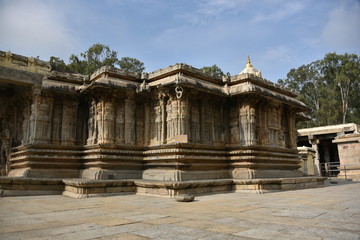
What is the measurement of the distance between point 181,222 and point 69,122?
975 centimetres

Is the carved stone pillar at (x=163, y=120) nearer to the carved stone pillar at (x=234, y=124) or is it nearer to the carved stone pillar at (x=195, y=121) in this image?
the carved stone pillar at (x=195, y=121)

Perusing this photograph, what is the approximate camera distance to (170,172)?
11516 millimetres

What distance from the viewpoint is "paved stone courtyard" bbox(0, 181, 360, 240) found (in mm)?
4496

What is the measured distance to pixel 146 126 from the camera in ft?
43.7

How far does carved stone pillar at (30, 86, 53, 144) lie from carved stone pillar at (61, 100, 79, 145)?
579mm

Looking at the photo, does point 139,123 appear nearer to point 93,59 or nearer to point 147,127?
point 147,127

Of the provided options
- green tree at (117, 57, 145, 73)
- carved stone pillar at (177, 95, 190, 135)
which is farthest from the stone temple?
green tree at (117, 57, 145, 73)

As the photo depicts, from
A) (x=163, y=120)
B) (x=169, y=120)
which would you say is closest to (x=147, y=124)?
(x=163, y=120)

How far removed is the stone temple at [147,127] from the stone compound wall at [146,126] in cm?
4

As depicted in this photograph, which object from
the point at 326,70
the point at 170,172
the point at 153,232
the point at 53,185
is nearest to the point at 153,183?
the point at 170,172

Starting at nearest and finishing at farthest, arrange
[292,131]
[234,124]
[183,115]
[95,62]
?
[183,115] < [234,124] < [292,131] < [95,62]

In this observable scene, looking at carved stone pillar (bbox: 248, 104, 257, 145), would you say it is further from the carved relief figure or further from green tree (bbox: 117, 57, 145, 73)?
green tree (bbox: 117, 57, 145, 73)

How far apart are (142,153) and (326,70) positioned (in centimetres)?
4705

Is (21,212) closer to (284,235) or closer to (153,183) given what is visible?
(153,183)
